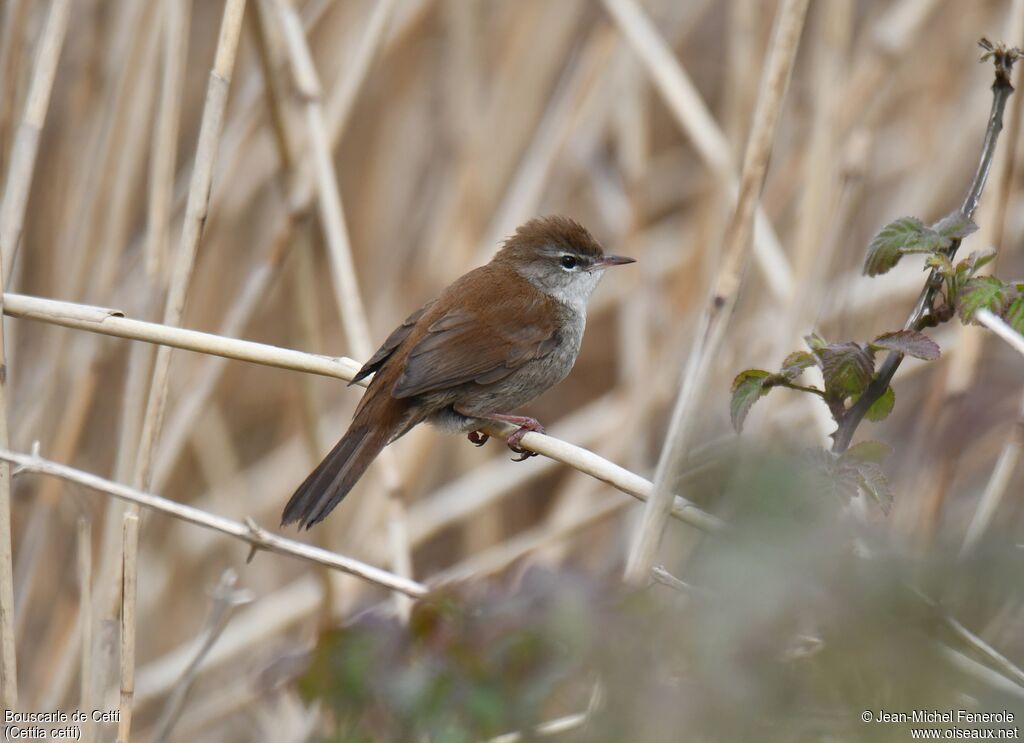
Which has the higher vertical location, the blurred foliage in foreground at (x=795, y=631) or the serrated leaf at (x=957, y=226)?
the serrated leaf at (x=957, y=226)

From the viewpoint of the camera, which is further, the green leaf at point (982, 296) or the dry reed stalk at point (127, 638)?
the dry reed stalk at point (127, 638)

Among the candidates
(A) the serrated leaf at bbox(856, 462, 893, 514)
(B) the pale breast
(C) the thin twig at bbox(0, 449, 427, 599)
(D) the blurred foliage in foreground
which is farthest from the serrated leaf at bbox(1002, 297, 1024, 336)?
(B) the pale breast

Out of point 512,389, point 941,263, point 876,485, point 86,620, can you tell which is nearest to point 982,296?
point 941,263

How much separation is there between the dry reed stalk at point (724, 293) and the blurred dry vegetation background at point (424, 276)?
0.25 ft

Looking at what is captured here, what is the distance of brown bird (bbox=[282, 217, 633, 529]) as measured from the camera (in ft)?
7.83

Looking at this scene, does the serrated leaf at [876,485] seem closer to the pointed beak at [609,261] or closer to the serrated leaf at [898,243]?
the serrated leaf at [898,243]

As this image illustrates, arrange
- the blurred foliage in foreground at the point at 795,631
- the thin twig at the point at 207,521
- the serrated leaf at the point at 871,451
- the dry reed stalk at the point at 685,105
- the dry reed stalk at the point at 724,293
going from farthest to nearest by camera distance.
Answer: the dry reed stalk at the point at 685,105 < the thin twig at the point at 207,521 < the dry reed stalk at the point at 724,293 < the serrated leaf at the point at 871,451 < the blurred foliage in foreground at the point at 795,631

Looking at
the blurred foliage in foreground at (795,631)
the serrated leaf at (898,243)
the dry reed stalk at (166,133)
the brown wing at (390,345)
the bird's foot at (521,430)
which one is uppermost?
the dry reed stalk at (166,133)

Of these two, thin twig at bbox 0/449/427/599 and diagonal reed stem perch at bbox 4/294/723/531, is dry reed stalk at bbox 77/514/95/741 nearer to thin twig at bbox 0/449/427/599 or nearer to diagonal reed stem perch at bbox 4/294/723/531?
thin twig at bbox 0/449/427/599

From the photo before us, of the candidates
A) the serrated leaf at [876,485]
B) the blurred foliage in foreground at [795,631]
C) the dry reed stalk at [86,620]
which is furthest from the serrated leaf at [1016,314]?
the dry reed stalk at [86,620]

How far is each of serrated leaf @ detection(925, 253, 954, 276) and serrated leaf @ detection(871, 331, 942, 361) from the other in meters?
0.10

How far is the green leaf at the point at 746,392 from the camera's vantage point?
5.04 feet

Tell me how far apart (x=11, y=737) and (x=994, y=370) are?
258 cm

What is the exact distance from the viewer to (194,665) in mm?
2164
